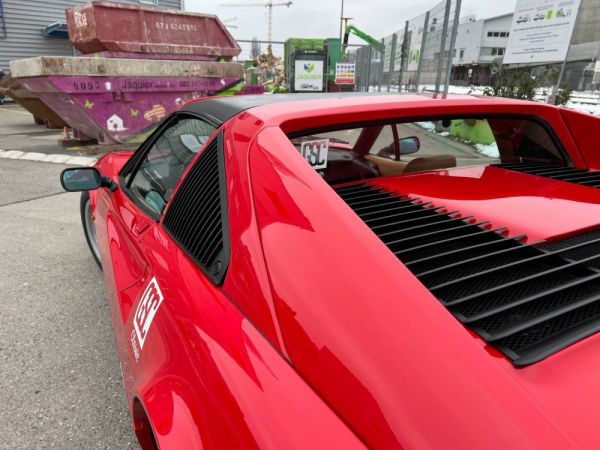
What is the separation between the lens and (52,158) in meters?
7.91

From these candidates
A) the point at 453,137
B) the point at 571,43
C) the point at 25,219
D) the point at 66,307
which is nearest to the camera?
the point at 453,137

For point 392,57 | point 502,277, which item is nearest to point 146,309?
point 502,277

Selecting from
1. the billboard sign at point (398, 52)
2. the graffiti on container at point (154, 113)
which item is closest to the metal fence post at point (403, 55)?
the billboard sign at point (398, 52)

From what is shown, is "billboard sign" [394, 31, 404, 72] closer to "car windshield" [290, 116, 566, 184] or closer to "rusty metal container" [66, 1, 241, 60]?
"rusty metal container" [66, 1, 241, 60]

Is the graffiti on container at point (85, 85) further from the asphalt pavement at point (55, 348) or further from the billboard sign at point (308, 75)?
the billboard sign at point (308, 75)

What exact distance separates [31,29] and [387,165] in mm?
22826

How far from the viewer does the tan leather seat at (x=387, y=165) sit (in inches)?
83.8

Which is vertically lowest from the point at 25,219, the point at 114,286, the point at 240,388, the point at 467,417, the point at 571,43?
the point at 25,219

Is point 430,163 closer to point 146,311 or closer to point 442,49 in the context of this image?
point 146,311

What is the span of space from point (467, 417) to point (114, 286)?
66.1 inches

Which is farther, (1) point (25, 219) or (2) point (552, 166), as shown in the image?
(1) point (25, 219)

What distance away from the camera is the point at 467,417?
63 centimetres

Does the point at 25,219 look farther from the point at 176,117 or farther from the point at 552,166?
the point at 552,166

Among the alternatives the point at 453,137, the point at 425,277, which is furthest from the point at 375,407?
the point at 453,137
